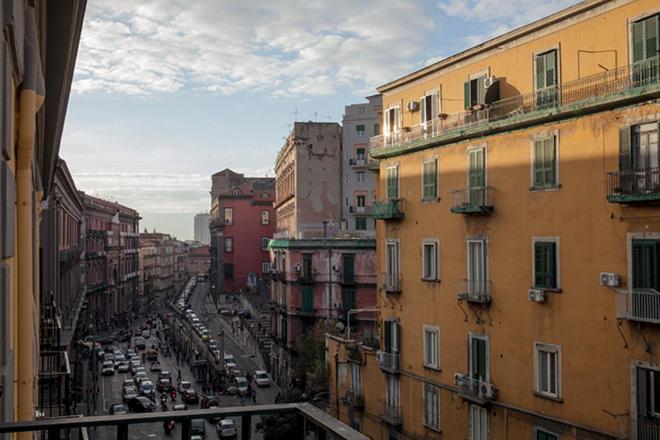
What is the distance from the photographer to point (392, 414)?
78.1 feet

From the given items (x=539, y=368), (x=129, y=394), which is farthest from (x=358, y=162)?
(x=539, y=368)

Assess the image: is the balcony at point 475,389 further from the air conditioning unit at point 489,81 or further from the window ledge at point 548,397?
the air conditioning unit at point 489,81

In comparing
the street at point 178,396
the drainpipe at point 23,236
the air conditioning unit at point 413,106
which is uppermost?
the air conditioning unit at point 413,106

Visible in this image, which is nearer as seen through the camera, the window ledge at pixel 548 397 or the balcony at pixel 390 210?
the window ledge at pixel 548 397

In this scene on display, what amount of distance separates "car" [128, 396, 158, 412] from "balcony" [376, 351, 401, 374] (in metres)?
19.0

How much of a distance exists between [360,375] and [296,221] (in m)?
24.4

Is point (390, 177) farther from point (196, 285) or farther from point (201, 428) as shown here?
point (196, 285)

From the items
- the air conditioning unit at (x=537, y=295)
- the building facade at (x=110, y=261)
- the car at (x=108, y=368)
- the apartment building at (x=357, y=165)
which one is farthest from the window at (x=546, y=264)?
the building facade at (x=110, y=261)

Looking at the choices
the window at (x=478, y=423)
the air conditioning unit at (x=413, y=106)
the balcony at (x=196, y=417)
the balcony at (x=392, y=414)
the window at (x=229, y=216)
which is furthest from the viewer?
the window at (x=229, y=216)

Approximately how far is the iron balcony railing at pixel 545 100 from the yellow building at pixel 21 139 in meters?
11.8

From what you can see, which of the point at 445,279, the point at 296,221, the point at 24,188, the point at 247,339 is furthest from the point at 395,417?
the point at 247,339

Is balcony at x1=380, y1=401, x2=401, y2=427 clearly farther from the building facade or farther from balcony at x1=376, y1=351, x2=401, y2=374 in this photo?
the building facade

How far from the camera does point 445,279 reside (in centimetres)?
2109

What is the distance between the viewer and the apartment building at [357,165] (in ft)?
165
